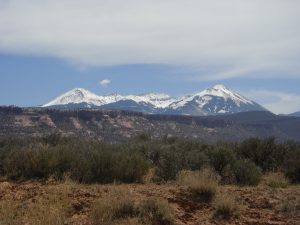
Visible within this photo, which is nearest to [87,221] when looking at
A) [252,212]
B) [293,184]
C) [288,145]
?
[252,212]

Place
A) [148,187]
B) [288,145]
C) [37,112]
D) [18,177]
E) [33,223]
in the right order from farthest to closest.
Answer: [37,112] → [288,145] → [18,177] → [148,187] → [33,223]

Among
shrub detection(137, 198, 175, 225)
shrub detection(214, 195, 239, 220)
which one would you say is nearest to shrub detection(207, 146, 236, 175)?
shrub detection(214, 195, 239, 220)

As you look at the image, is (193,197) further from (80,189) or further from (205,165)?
(205,165)

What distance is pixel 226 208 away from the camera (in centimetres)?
1183

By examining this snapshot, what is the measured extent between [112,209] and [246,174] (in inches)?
268

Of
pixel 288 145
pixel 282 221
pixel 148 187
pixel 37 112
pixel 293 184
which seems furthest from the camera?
pixel 37 112

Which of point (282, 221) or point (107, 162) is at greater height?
point (107, 162)

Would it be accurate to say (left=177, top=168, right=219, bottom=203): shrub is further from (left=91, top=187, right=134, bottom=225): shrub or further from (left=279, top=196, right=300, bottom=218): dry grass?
(left=91, top=187, right=134, bottom=225): shrub

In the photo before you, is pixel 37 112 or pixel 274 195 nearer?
pixel 274 195

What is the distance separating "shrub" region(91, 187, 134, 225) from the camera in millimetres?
10867

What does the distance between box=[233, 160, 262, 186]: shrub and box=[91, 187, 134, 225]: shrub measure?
611 centimetres

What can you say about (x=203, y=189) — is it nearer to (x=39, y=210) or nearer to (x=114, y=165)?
(x=114, y=165)

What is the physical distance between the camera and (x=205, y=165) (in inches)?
675

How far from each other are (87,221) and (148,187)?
358 centimetres
